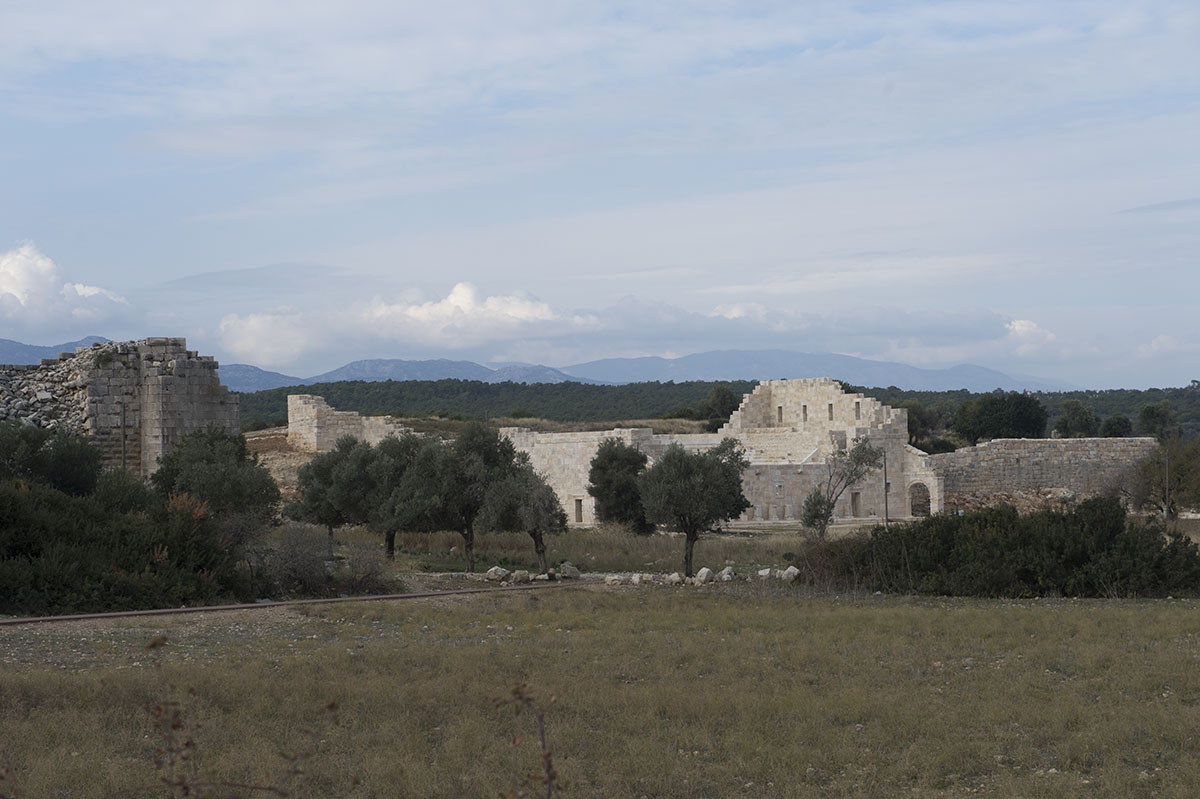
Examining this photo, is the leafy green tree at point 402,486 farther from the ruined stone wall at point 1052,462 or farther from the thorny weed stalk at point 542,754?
the ruined stone wall at point 1052,462

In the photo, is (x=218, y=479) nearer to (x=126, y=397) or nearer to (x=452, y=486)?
(x=126, y=397)

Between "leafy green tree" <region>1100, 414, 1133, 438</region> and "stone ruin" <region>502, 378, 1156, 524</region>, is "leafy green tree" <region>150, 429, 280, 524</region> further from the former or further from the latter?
"leafy green tree" <region>1100, 414, 1133, 438</region>

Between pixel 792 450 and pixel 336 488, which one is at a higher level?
pixel 792 450

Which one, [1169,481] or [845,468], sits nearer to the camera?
[1169,481]

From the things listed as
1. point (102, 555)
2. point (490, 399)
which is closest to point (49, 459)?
point (102, 555)

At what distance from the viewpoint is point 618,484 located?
100 ft

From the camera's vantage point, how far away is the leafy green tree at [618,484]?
30.1 meters

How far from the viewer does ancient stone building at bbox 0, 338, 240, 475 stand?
2097 cm

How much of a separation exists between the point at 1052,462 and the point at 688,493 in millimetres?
26073

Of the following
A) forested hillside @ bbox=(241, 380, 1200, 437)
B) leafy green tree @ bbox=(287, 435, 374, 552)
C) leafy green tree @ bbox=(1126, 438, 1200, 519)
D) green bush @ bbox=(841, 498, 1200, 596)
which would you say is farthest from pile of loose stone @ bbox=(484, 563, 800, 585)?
forested hillside @ bbox=(241, 380, 1200, 437)

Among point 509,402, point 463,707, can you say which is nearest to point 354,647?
point 463,707

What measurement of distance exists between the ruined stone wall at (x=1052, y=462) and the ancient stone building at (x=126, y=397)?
92.4 feet

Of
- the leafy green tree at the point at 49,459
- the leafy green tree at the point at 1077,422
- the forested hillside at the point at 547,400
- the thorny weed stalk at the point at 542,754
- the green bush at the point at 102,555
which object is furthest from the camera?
the forested hillside at the point at 547,400

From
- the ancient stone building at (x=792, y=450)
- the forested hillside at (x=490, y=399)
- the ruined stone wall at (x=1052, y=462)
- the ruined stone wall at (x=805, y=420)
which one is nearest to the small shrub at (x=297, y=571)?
the ancient stone building at (x=792, y=450)
